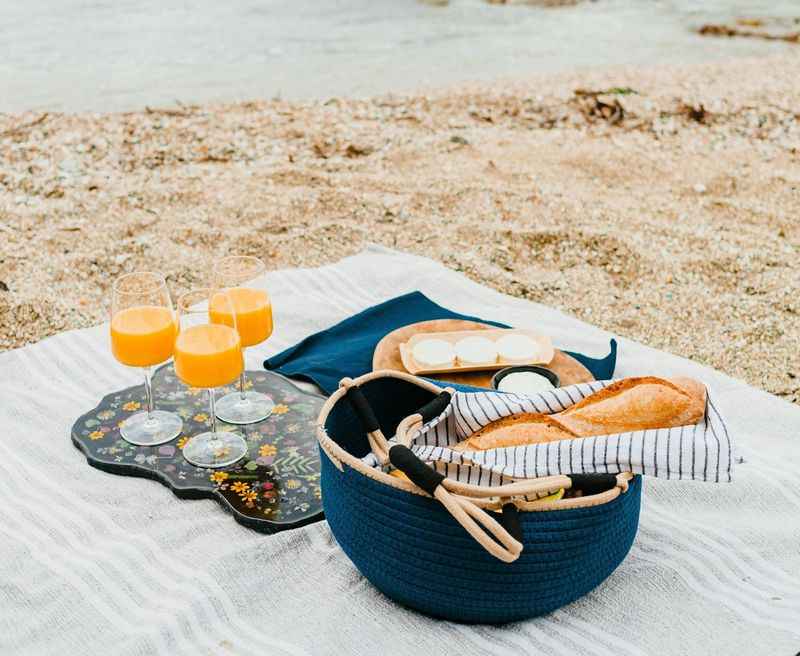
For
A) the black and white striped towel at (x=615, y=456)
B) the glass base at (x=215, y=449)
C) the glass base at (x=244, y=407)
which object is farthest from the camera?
the glass base at (x=244, y=407)

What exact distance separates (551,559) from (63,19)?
815cm

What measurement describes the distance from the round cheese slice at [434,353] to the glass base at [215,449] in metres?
0.41

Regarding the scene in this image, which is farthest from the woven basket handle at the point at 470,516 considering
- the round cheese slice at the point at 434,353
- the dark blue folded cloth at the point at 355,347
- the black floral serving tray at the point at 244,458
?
the dark blue folded cloth at the point at 355,347

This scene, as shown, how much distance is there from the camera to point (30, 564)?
1.49m

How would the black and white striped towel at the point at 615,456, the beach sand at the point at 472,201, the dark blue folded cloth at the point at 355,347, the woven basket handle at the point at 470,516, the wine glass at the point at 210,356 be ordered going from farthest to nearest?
the beach sand at the point at 472,201
the dark blue folded cloth at the point at 355,347
the wine glass at the point at 210,356
the black and white striped towel at the point at 615,456
the woven basket handle at the point at 470,516

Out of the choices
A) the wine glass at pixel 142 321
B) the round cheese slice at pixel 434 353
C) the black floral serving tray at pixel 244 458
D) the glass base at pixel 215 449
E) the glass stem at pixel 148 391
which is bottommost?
the black floral serving tray at pixel 244 458

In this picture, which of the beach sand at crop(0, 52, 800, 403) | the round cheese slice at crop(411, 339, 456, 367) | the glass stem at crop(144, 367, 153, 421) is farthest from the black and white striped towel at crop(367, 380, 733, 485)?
the beach sand at crop(0, 52, 800, 403)

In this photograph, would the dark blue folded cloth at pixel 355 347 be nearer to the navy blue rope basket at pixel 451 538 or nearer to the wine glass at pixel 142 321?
the wine glass at pixel 142 321

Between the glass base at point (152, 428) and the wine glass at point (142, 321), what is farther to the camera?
the glass base at point (152, 428)

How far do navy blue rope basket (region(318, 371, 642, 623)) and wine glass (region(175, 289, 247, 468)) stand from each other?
255 mm

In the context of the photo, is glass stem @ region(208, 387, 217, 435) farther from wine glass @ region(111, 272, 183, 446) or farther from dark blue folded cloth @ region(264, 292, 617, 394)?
dark blue folded cloth @ region(264, 292, 617, 394)

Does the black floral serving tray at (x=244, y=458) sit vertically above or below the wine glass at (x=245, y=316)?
below

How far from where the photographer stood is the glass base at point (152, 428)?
1.69 metres

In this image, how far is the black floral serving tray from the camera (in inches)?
61.1
